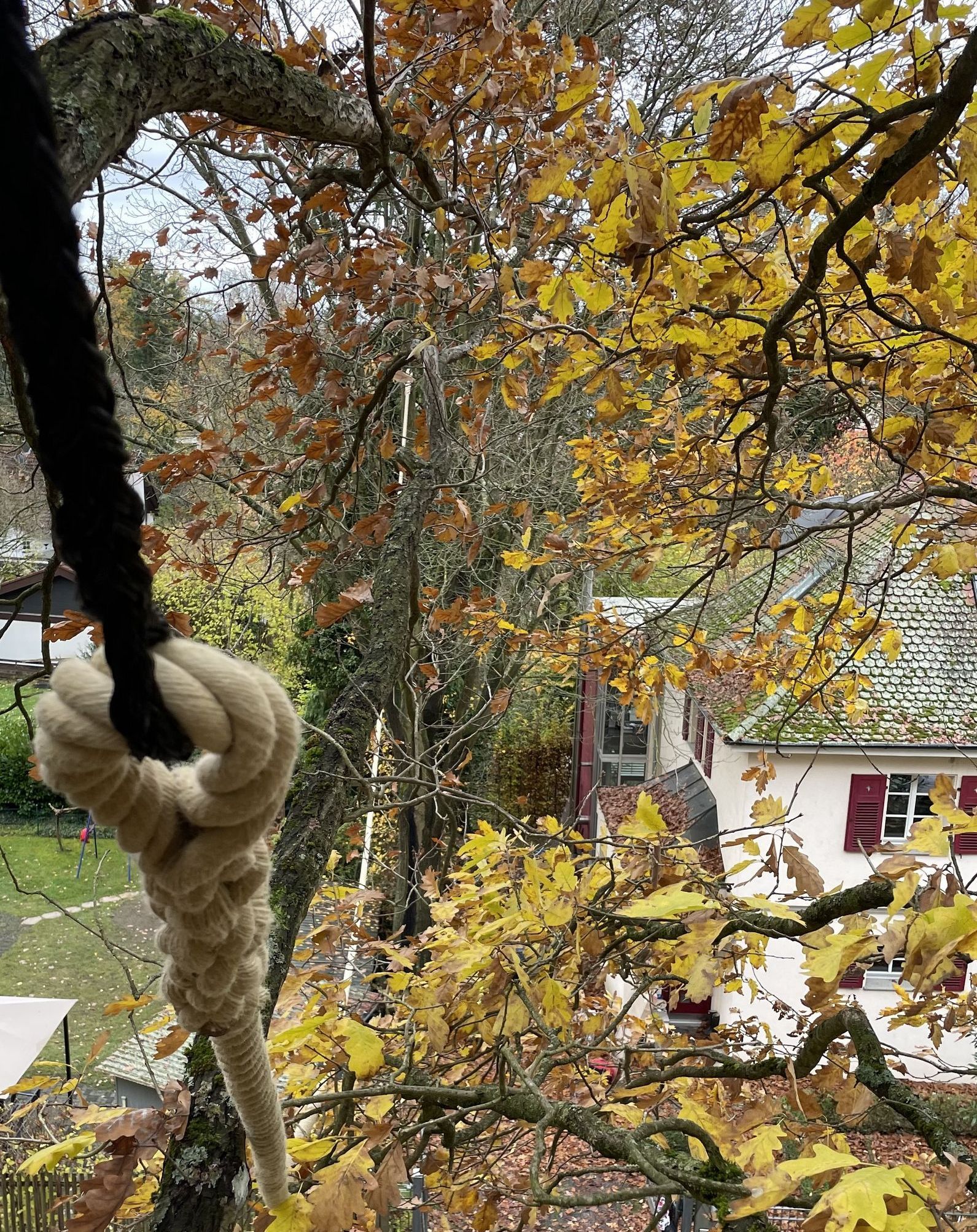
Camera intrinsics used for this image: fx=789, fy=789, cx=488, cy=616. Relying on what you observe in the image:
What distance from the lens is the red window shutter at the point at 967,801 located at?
721 cm

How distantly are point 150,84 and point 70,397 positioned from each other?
0.97 m

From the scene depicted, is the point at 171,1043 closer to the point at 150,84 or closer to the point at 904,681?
the point at 150,84

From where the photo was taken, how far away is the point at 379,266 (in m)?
2.29

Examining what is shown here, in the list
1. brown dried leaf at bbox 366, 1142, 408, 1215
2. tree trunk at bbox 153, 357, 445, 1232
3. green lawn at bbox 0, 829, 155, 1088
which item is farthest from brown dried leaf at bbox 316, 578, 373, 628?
green lawn at bbox 0, 829, 155, 1088

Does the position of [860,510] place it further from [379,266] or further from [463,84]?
[463,84]

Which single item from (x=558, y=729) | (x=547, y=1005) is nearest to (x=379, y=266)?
(x=547, y=1005)

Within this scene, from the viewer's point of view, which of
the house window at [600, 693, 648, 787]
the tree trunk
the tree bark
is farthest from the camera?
the house window at [600, 693, 648, 787]

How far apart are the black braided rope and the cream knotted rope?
0.02 meters

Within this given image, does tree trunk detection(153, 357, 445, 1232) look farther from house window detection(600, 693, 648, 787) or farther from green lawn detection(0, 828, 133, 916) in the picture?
green lawn detection(0, 828, 133, 916)

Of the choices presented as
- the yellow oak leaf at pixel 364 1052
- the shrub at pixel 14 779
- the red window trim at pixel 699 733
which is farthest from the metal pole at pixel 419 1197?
the shrub at pixel 14 779

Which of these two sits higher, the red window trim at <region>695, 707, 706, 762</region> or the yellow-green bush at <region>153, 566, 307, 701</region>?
the yellow-green bush at <region>153, 566, 307, 701</region>

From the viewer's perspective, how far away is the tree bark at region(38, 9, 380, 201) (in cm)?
94

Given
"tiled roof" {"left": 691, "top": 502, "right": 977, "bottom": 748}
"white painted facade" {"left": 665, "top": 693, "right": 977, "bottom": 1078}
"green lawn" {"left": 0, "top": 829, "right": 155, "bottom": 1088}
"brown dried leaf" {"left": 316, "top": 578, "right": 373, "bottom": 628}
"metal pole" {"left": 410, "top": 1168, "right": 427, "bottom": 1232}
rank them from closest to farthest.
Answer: "brown dried leaf" {"left": 316, "top": 578, "right": 373, "bottom": 628}, "metal pole" {"left": 410, "top": 1168, "right": 427, "bottom": 1232}, "tiled roof" {"left": 691, "top": 502, "right": 977, "bottom": 748}, "white painted facade" {"left": 665, "top": 693, "right": 977, "bottom": 1078}, "green lawn" {"left": 0, "top": 829, "right": 155, "bottom": 1088}

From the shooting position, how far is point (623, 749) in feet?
43.2
